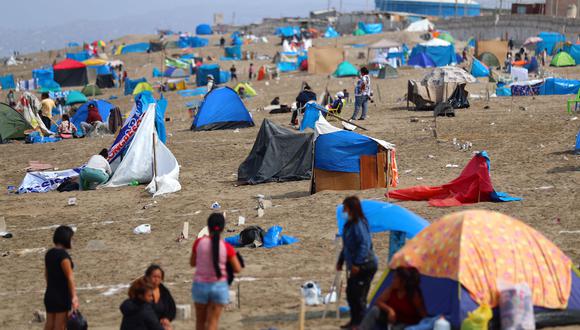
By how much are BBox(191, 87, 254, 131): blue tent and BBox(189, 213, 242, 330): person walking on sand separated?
17.2 m

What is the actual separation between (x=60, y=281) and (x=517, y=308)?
3789 mm

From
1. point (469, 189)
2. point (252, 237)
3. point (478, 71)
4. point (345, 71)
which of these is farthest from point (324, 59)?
point (252, 237)

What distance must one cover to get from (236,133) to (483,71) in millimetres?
15834

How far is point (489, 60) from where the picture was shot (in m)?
43.5

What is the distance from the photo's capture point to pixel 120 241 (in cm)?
1321

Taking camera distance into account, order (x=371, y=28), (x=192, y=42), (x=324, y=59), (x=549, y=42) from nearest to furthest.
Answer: (x=324, y=59) < (x=549, y=42) < (x=371, y=28) < (x=192, y=42)

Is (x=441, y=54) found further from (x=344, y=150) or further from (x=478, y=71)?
(x=344, y=150)

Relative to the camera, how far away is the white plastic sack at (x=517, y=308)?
24.8 feet

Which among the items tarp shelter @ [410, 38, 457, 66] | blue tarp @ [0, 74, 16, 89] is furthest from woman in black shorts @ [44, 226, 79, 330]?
blue tarp @ [0, 74, 16, 89]

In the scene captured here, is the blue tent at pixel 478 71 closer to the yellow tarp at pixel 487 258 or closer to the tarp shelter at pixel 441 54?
the tarp shelter at pixel 441 54

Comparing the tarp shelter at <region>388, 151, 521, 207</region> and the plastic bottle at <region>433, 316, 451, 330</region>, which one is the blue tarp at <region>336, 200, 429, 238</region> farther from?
the tarp shelter at <region>388, 151, 521, 207</region>

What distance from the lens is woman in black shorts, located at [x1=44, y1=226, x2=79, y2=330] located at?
7.83 metres

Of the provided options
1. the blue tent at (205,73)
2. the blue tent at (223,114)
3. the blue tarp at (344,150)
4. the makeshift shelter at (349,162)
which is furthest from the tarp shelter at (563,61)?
the blue tarp at (344,150)

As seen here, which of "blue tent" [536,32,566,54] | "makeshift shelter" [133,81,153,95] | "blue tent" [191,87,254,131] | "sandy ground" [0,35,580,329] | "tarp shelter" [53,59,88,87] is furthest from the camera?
"tarp shelter" [53,59,88,87]
